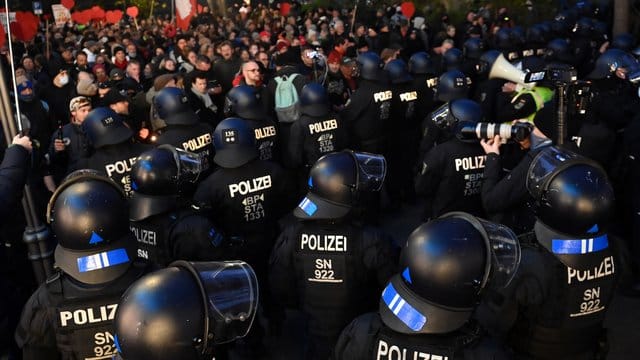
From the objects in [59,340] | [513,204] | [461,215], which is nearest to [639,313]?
[513,204]

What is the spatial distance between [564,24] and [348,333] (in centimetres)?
1391

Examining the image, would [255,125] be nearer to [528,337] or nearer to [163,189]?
[163,189]

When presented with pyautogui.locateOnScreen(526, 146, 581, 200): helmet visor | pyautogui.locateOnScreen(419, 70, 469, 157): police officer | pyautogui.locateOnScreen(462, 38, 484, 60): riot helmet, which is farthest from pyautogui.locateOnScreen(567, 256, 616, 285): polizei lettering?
pyautogui.locateOnScreen(462, 38, 484, 60): riot helmet

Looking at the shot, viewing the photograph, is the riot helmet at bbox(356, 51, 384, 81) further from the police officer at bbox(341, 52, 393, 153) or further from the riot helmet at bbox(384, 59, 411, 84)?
the riot helmet at bbox(384, 59, 411, 84)

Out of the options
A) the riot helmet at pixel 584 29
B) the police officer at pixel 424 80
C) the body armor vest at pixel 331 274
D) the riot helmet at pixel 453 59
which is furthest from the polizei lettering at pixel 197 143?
the riot helmet at pixel 584 29

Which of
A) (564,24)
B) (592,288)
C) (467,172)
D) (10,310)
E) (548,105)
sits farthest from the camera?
(564,24)

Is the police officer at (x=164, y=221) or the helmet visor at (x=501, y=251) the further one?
the police officer at (x=164, y=221)

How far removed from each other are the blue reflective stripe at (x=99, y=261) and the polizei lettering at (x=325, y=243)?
132cm

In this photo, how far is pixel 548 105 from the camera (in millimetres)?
6203

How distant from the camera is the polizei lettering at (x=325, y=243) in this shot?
3883 millimetres

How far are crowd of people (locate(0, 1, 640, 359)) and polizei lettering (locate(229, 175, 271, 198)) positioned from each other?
18 millimetres

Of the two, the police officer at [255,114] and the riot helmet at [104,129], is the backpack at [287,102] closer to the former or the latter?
the police officer at [255,114]

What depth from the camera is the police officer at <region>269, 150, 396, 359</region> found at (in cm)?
390

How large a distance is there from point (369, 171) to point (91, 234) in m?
2.06
